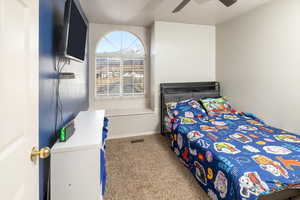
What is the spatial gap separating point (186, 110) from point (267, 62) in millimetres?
1577

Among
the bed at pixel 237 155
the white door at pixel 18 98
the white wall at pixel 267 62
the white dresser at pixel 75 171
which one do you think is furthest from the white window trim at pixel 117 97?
the white door at pixel 18 98

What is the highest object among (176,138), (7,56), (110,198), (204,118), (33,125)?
(7,56)

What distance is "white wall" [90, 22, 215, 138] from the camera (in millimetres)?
3547

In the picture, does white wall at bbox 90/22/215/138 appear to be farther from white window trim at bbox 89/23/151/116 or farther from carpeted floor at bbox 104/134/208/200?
carpeted floor at bbox 104/134/208/200

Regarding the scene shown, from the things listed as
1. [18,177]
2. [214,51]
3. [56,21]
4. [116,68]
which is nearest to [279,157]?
[18,177]

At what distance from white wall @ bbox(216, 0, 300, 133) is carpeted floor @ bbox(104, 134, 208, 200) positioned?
177cm

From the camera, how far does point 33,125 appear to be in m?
0.81

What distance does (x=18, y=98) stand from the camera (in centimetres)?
67

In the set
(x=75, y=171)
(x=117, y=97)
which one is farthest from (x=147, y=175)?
(x=117, y=97)

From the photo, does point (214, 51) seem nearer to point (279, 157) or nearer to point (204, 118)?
point (204, 118)

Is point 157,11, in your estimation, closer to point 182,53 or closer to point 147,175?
point 182,53

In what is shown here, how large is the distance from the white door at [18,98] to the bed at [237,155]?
58.6 inches

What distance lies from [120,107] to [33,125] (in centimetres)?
320

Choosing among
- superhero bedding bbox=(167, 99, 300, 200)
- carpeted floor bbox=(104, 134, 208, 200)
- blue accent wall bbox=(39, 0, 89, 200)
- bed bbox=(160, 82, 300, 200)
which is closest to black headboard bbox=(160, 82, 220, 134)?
bed bbox=(160, 82, 300, 200)
